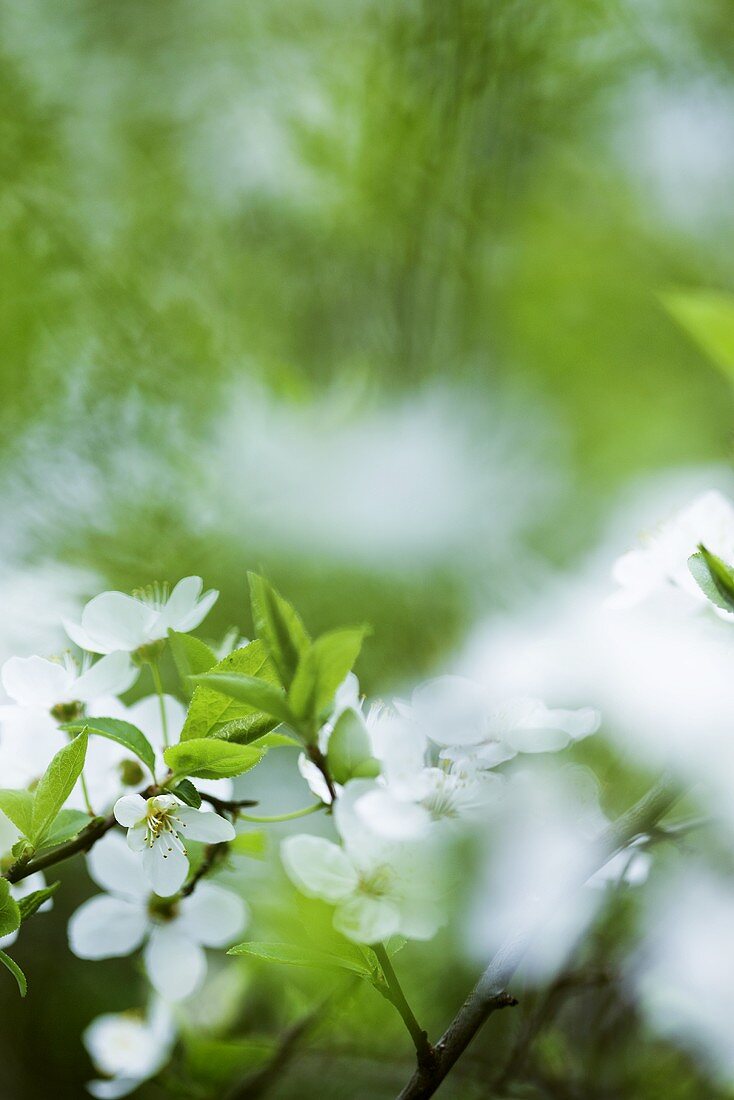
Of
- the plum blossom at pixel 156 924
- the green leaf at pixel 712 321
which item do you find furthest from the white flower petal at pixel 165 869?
the green leaf at pixel 712 321

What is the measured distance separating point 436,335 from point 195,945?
578mm

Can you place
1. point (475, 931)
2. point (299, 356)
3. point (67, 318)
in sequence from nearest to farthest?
point (475, 931)
point (67, 318)
point (299, 356)

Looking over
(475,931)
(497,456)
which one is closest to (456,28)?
(497,456)

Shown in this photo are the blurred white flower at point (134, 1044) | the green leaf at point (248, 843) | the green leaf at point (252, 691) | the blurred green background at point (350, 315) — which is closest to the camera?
the green leaf at point (252, 691)

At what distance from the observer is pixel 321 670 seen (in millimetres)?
200

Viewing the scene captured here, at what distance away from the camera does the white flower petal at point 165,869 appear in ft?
0.74

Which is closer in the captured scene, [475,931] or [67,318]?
[475,931]

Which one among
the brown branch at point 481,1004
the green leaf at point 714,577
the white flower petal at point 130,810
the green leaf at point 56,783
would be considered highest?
the green leaf at point 56,783

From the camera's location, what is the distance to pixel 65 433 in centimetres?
67

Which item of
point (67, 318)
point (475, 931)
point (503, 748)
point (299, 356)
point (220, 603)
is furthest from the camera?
point (299, 356)

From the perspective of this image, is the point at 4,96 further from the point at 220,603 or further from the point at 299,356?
the point at 220,603

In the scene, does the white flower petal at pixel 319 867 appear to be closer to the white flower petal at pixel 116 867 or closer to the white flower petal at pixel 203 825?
the white flower petal at pixel 203 825

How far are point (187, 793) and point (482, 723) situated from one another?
81 mm

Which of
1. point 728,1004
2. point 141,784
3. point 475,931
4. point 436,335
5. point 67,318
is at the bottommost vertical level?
point 728,1004
